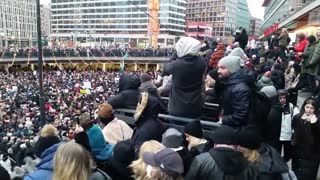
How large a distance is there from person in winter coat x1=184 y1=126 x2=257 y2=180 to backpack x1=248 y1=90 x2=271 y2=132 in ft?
3.12

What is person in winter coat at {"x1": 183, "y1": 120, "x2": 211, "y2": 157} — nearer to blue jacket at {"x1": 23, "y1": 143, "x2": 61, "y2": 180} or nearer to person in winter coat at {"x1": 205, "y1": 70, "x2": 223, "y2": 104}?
blue jacket at {"x1": 23, "y1": 143, "x2": 61, "y2": 180}

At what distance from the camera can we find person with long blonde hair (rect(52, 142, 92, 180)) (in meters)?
2.51

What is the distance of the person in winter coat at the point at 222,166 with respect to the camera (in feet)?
8.53

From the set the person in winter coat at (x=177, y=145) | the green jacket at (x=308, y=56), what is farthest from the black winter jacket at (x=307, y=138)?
the green jacket at (x=308, y=56)

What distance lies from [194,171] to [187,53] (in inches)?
76.0

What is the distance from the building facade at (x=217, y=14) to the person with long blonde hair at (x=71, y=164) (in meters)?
130

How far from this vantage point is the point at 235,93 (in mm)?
3551

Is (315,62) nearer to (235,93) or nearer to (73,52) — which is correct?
(235,93)

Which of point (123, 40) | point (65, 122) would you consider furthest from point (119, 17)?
point (65, 122)

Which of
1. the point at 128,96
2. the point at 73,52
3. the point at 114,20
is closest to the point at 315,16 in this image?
the point at 128,96

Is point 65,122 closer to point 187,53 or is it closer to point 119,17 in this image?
point 187,53

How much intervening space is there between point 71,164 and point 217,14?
5424 inches

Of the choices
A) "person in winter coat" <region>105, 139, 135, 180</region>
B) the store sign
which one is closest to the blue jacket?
"person in winter coat" <region>105, 139, 135, 180</region>

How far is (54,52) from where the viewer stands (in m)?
45.4
